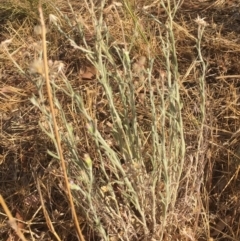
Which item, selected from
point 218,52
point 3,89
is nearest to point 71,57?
point 3,89

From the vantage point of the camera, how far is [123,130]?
128 centimetres

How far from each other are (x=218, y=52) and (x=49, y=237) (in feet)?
3.58

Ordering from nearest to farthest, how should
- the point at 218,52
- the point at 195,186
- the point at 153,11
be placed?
the point at 195,186, the point at 218,52, the point at 153,11

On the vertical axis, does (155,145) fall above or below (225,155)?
above

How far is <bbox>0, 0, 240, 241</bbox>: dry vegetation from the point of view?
121 cm

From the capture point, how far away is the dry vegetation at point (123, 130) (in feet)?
3.98

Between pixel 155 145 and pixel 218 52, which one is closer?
pixel 155 145

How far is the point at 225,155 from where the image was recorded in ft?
5.58

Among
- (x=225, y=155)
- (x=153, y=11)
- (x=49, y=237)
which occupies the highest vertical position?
(x=153, y=11)

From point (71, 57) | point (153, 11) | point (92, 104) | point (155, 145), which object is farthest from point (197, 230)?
point (153, 11)

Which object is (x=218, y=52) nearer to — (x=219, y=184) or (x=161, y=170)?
(x=219, y=184)

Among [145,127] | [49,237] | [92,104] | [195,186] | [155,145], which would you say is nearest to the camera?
[155,145]

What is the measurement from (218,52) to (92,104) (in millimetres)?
619

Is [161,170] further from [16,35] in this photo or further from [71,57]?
[16,35]
